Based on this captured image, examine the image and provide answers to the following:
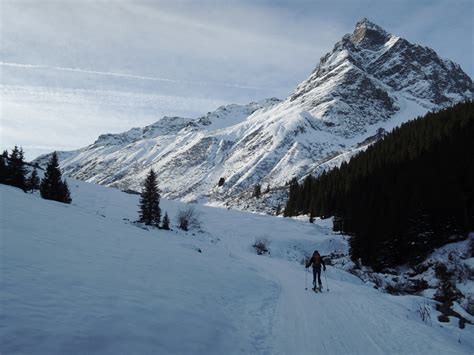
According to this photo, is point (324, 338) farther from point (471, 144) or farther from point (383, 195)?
point (471, 144)

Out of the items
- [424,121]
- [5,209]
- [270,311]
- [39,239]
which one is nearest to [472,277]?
[270,311]

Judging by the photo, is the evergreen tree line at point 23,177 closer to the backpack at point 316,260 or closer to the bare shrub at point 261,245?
the bare shrub at point 261,245

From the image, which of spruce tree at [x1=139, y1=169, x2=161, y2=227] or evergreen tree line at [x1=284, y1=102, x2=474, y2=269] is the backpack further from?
spruce tree at [x1=139, y1=169, x2=161, y2=227]

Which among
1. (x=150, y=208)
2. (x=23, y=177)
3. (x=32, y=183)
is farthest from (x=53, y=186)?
(x=150, y=208)

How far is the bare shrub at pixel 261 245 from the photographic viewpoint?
4291cm

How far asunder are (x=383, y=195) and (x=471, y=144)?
1155 centimetres

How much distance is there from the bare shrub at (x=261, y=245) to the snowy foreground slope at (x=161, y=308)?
25420 mm

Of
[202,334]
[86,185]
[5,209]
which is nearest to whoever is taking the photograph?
[202,334]

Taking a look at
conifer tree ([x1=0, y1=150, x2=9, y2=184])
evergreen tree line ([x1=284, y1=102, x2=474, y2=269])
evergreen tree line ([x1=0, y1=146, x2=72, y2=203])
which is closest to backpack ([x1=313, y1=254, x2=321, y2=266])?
evergreen tree line ([x1=284, y1=102, x2=474, y2=269])

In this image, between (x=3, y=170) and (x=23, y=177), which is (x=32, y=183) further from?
(x=3, y=170)

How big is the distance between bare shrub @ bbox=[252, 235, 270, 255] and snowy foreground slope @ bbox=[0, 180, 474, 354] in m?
25.4

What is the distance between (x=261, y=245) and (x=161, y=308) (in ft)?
118

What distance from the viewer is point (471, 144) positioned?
127 feet

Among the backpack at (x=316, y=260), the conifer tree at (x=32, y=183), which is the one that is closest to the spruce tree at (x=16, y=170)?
the conifer tree at (x=32, y=183)
